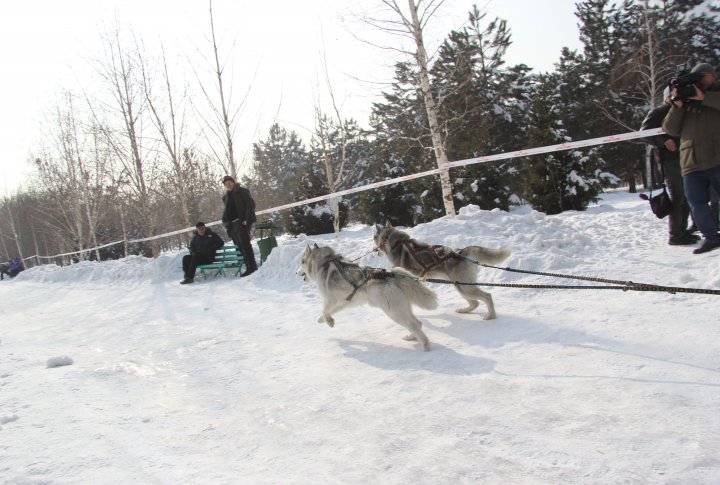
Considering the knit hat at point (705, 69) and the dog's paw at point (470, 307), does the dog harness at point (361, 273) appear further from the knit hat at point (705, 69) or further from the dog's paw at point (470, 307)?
the knit hat at point (705, 69)

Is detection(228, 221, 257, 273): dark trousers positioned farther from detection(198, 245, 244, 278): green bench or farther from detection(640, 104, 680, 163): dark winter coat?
detection(640, 104, 680, 163): dark winter coat

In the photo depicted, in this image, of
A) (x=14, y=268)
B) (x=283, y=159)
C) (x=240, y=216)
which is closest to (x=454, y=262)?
(x=240, y=216)

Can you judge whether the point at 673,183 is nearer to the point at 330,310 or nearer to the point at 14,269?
the point at 330,310

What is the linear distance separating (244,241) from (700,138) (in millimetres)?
8821

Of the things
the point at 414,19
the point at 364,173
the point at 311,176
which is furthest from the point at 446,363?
the point at 364,173

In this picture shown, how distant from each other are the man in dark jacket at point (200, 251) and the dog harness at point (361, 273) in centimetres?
701

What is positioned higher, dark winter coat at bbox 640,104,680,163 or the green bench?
dark winter coat at bbox 640,104,680,163

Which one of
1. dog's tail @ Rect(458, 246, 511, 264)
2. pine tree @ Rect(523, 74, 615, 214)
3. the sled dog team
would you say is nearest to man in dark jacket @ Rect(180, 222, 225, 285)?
the sled dog team

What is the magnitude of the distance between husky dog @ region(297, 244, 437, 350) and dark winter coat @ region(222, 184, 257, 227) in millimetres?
5327

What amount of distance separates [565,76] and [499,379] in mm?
35702

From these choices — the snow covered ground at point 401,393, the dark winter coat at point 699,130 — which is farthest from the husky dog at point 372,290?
the dark winter coat at point 699,130

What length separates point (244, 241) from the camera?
405 inches

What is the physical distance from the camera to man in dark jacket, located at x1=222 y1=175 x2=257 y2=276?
1016 cm

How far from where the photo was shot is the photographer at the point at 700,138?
498cm
